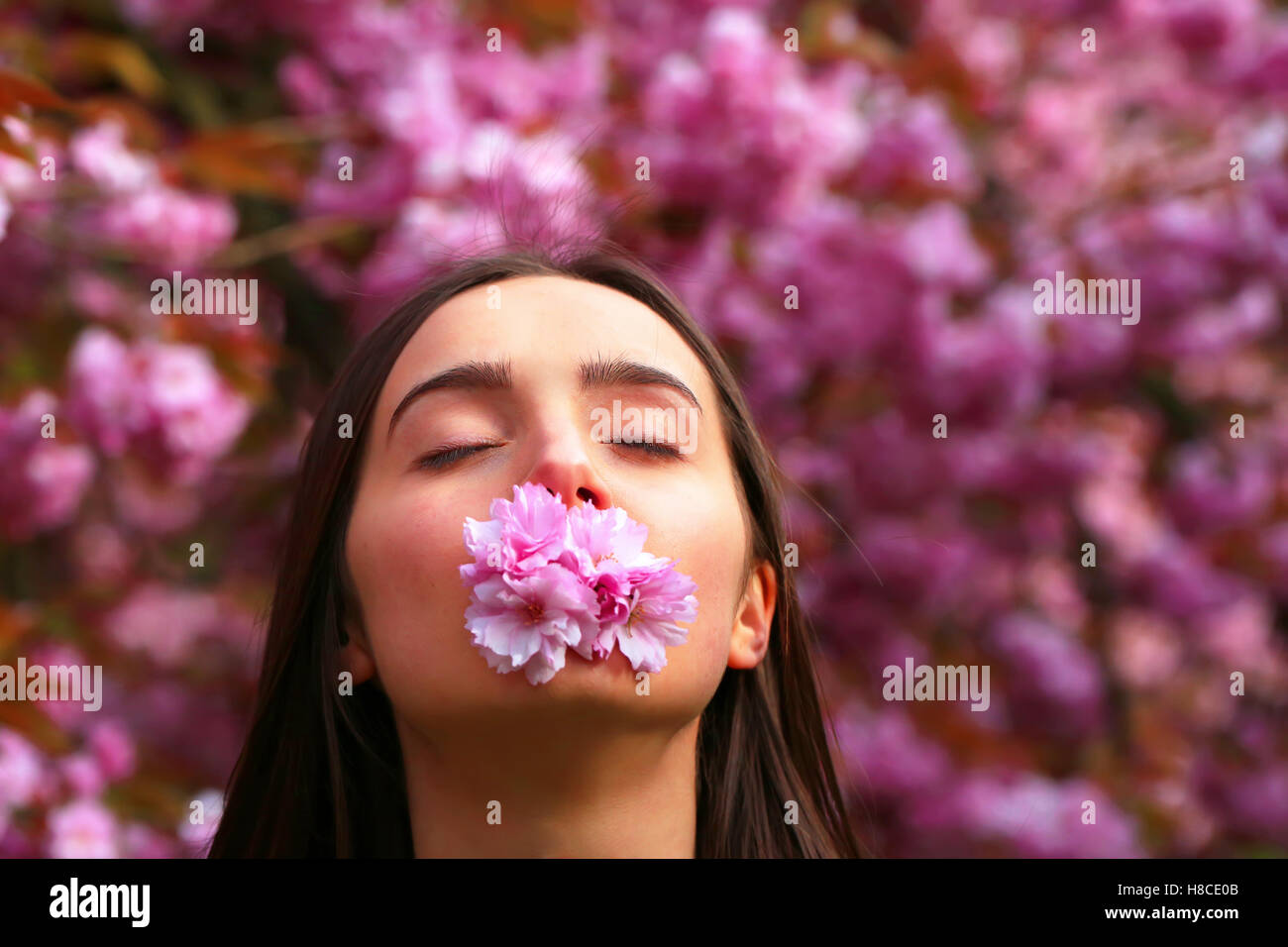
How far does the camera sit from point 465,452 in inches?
58.1

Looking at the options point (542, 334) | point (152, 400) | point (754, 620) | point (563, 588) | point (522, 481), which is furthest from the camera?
point (152, 400)

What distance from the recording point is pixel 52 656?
283 centimetres

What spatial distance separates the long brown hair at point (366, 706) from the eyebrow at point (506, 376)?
153 millimetres

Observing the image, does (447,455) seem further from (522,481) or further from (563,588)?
(563,588)

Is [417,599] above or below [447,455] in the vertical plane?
below

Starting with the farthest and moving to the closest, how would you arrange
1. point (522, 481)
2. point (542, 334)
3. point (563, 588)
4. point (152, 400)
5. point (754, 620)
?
1. point (152, 400)
2. point (754, 620)
3. point (542, 334)
4. point (522, 481)
5. point (563, 588)

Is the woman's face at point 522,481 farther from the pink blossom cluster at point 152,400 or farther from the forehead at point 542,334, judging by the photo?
the pink blossom cluster at point 152,400

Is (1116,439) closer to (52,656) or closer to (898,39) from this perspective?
(898,39)

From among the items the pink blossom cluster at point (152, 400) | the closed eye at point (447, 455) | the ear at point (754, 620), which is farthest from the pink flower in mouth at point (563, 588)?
the pink blossom cluster at point (152, 400)

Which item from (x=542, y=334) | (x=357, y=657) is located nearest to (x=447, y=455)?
(x=542, y=334)

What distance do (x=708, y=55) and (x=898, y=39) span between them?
1480mm

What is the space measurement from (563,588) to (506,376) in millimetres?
293
